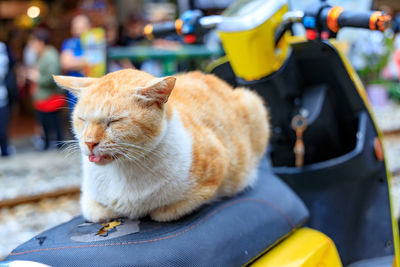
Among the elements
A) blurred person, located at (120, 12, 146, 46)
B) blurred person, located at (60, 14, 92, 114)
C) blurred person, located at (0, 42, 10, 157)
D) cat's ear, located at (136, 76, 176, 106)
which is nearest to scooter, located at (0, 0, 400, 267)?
cat's ear, located at (136, 76, 176, 106)

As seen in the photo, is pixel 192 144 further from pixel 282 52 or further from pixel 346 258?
pixel 346 258

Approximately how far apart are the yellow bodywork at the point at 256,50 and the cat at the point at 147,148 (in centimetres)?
28

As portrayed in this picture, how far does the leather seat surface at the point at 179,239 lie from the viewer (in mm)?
994

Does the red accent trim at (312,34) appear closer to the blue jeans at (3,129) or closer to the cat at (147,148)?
the cat at (147,148)

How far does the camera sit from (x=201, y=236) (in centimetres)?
111

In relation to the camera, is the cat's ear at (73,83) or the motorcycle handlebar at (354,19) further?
the motorcycle handlebar at (354,19)

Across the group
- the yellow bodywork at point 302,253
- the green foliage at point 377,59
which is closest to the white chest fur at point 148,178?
the yellow bodywork at point 302,253

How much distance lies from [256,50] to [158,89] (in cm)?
63

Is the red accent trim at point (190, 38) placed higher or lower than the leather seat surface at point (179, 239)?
higher

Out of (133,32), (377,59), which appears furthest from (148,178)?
(377,59)

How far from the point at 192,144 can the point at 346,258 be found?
899 millimetres

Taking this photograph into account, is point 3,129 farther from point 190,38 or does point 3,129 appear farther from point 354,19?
point 354,19

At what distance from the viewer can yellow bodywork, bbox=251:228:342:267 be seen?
1.19 metres

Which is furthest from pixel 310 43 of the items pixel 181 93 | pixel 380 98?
pixel 380 98
